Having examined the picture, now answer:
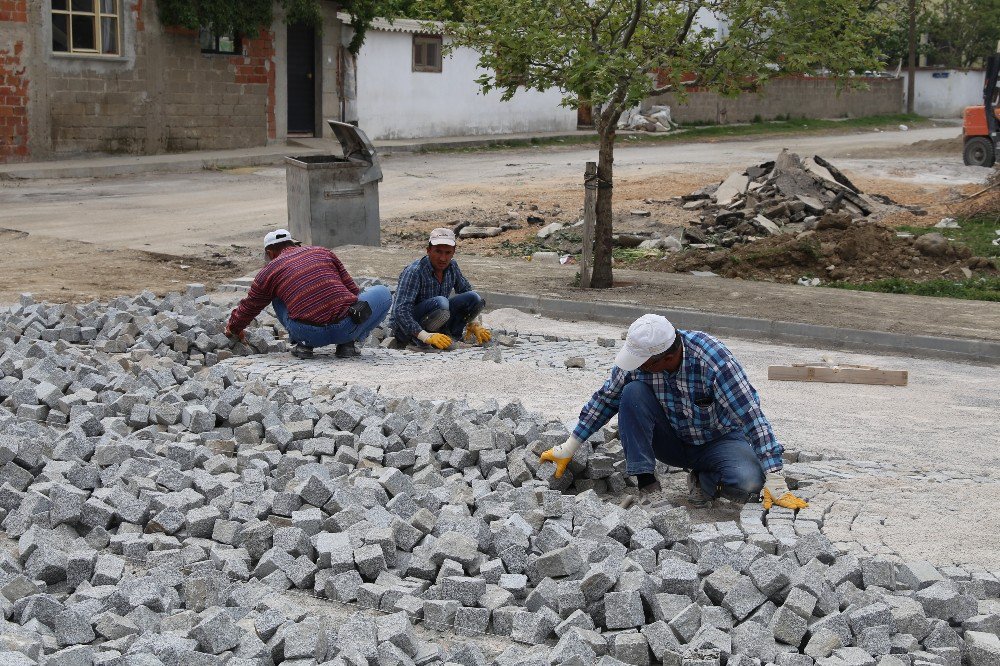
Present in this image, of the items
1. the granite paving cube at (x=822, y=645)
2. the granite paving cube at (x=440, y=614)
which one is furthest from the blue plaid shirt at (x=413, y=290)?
the granite paving cube at (x=822, y=645)

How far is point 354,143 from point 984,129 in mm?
16391

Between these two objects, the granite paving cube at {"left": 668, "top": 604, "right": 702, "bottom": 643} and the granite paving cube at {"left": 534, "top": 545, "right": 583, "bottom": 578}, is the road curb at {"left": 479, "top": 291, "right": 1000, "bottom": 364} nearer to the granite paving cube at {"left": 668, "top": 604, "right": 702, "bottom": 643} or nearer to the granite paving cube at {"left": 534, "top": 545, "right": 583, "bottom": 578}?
the granite paving cube at {"left": 534, "top": 545, "right": 583, "bottom": 578}

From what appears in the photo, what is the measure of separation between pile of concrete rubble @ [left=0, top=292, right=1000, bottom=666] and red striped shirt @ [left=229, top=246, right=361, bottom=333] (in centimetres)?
185

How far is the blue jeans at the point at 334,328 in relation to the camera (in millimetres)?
9664

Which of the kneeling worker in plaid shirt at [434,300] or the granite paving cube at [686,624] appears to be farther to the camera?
the kneeling worker in plaid shirt at [434,300]

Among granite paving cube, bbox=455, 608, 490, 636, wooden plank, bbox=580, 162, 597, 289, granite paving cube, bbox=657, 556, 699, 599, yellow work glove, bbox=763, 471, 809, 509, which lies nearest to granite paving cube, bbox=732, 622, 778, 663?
granite paving cube, bbox=657, 556, 699, 599

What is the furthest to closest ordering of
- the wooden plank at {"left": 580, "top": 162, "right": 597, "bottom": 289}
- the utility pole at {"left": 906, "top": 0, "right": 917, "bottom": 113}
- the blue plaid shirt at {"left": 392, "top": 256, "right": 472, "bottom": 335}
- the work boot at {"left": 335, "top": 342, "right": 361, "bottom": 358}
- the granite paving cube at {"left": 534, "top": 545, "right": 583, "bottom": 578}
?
the utility pole at {"left": 906, "top": 0, "right": 917, "bottom": 113}, the wooden plank at {"left": 580, "top": 162, "right": 597, "bottom": 289}, the blue plaid shirt at {"left": 392, "top": 256, "right": 472, "bottom": 335}, the work boot at {"left": 335, "top": 342, "right": 361, "bottom": 358}, the granite paving cube at {"left": 534, "top": 545, "right": 583, "bottom": 578}

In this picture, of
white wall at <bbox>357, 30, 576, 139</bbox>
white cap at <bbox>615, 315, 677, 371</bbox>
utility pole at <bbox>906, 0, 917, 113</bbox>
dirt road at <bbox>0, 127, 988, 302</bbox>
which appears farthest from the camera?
utility pole at <bbox>906, 0, 917, 113</bbox>

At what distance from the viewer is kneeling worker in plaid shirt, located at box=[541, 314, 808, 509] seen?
6203 millimetres

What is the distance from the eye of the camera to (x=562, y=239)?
55.7 ft

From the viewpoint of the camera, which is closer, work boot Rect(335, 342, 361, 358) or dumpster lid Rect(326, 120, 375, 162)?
work boot Rect(335, 342, 361, 358)

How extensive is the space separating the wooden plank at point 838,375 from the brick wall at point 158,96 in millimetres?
20789

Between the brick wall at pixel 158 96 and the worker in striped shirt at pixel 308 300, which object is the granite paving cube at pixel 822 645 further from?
the brick wall at pixel 158 96

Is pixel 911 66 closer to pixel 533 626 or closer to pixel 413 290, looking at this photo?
pixel 413 290
